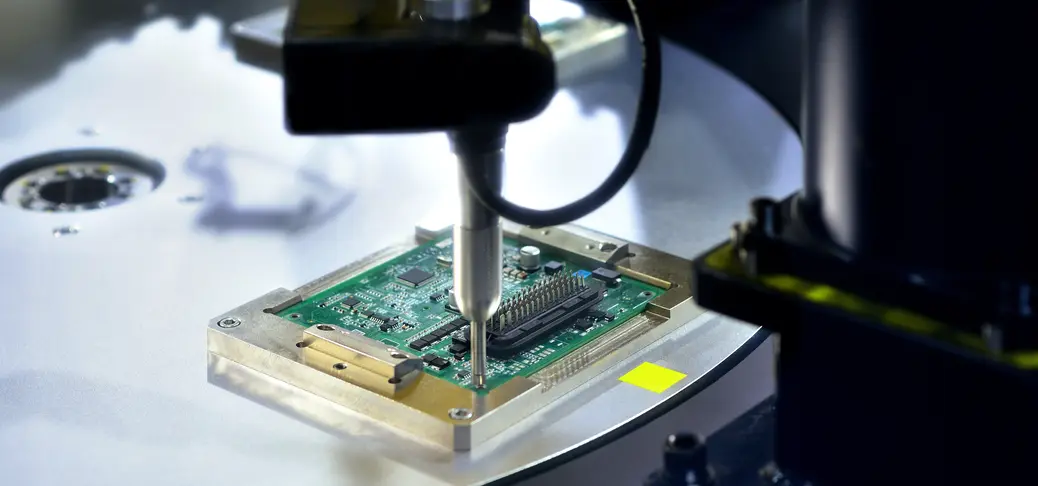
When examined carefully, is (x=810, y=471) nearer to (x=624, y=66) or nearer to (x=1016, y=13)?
(x=1016, y=13)

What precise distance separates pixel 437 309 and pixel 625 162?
0.37 metres

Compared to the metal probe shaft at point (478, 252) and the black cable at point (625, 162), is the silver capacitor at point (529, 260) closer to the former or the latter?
the metal probe shaft at point (478, 252)

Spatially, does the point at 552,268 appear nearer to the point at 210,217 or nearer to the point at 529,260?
the point at 529,260

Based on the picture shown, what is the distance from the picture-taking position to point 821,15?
0.74 metres

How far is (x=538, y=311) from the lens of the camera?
1144 mm

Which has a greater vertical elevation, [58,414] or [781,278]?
[781,278]

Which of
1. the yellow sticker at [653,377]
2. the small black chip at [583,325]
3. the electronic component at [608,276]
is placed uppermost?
the electronic component at [608,276]

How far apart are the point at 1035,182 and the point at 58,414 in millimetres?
728

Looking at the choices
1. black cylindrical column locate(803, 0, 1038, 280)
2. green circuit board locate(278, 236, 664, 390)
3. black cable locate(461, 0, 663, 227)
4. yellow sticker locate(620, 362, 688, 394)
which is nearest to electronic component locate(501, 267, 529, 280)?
green circuit board locate(278, 236, 664, 390)

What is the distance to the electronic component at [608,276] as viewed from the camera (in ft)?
4.05

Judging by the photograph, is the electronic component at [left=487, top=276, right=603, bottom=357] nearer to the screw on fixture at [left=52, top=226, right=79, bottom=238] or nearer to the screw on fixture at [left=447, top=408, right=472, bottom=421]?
the screw on fixture at [left=447, top=408, right=472, bottom=421]

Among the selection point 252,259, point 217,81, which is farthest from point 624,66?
point 252,259

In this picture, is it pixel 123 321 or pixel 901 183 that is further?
pixel 123 321

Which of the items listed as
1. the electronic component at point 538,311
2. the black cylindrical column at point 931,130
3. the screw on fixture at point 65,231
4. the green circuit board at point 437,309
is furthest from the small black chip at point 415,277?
the black cylindrical column at point 931,130
